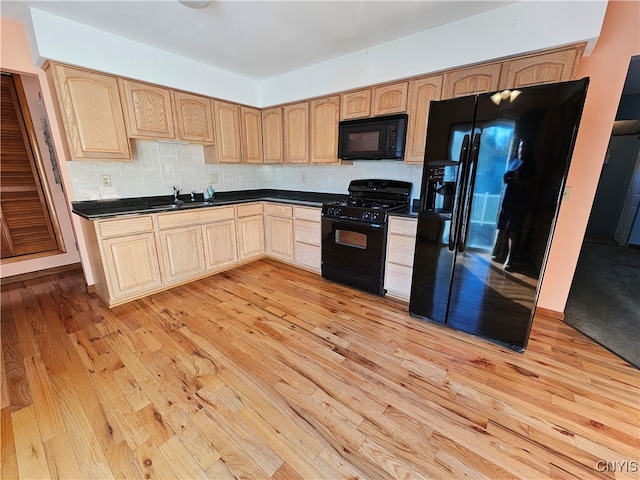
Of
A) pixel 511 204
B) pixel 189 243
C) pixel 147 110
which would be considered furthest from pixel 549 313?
pixel 147 110

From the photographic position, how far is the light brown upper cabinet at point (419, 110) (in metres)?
2.52

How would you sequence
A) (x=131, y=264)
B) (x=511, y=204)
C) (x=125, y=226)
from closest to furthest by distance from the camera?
1. (x=511, y=204)
2. (x=125, y=226)
3. (x=131, y=264)

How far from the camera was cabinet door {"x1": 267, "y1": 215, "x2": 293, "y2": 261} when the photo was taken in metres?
3.68

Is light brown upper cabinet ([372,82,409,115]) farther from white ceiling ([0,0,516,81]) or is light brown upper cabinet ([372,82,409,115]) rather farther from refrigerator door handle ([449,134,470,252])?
refrigerator door handle ([449,134,470,252])

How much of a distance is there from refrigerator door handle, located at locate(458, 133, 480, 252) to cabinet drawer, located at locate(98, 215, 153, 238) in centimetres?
298

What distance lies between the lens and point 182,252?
3.11 metres

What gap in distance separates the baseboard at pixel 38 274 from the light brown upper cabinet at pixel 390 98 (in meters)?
4.38

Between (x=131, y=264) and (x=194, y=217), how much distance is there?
801 millimetres

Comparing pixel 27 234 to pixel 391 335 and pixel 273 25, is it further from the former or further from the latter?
pixel 391 335

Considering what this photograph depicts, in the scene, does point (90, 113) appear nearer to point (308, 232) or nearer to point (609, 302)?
point (308, 232)

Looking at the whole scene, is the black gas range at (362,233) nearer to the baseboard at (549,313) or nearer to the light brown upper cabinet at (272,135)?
the light brown upper cabinet at (272,135)

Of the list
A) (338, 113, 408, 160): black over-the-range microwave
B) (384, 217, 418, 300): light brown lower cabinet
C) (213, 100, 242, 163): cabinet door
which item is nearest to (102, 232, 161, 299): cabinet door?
(213, 100, 242, 163): cabinet door

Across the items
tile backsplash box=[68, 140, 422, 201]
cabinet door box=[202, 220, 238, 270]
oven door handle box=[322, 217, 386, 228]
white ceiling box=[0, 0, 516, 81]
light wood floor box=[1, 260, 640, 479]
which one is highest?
white ceiling box=[0, 0, 516, 81]

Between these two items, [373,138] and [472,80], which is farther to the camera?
[373,138]
